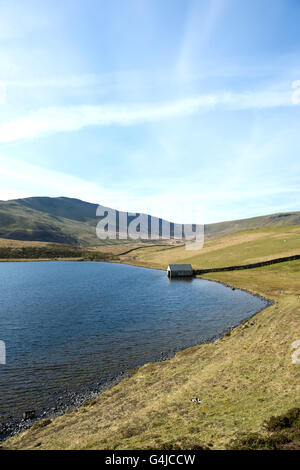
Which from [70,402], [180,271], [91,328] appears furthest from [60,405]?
[180,271]

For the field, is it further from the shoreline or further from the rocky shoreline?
the rocky shoreline

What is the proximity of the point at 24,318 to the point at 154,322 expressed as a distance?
26.6 m

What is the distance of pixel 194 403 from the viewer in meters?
20.8

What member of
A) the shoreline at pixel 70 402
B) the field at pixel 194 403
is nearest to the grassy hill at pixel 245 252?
the field at pixel 194 403

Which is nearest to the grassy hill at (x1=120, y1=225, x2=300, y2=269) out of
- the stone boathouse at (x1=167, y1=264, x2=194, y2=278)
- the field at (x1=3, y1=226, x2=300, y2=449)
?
the stone boathouse at (x1=167, y1=264, x2=194, y2=278)

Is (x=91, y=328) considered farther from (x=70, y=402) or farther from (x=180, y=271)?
(x=180, y=271)

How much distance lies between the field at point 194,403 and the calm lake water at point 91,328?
17.5 feet

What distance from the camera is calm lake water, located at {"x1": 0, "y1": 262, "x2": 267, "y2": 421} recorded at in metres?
30.6

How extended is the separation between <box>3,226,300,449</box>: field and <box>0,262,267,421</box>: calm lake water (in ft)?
Answer: 17.5

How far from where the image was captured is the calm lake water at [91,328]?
30594 mm

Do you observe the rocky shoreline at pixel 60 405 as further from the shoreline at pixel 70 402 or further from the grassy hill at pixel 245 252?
the grassy hill at pixel 245 252

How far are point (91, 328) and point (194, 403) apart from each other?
102ft
